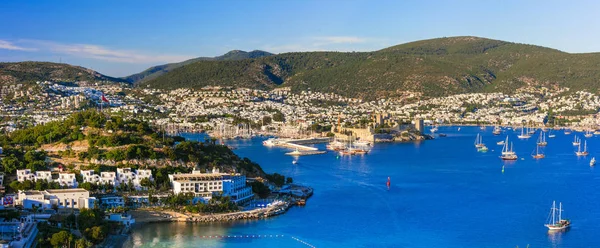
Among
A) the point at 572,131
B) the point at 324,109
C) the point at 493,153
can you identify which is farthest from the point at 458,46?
the point at 493,153

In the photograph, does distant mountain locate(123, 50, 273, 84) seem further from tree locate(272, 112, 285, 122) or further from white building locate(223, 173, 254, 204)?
white building locate(223, 173, 254, 204)

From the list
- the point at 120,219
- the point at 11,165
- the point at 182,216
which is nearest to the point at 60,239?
the point at 120,219

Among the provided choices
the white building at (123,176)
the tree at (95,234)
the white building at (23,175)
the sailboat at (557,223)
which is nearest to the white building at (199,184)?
the white building at (123,176)

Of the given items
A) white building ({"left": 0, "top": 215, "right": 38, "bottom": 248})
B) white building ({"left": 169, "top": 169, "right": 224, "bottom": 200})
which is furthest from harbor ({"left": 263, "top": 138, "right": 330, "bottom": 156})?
white building ({"left": 0, "top": 215, "right": 38, "bottom": 248})

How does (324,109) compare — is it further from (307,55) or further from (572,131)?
(307,55)

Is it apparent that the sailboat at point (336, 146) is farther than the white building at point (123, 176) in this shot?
Yes

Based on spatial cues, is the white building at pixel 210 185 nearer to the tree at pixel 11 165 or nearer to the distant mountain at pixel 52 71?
the tree at pixel 11 165
